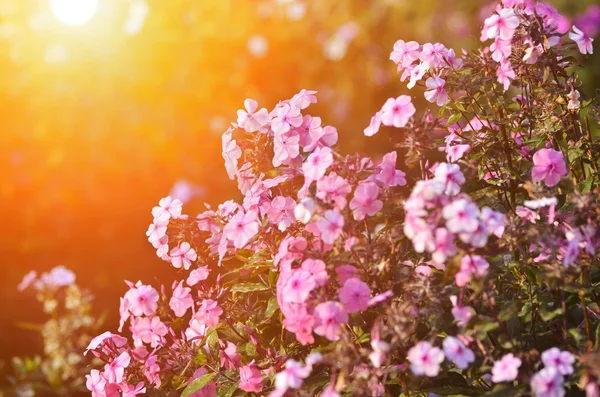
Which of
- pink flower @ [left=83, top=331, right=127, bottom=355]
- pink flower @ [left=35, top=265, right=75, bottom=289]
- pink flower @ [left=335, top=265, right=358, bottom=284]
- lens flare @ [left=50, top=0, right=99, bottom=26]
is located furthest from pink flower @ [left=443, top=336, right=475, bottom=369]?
lens flare @ [left=50, top=0, right=99, bottom=26]

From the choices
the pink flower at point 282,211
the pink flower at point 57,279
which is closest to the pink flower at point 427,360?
the pink flower at point 282,211

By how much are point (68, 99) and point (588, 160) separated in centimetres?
377

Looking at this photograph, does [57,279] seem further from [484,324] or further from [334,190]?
[484,324]

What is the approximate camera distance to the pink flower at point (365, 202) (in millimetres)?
1514

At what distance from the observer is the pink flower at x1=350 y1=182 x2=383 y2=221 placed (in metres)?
1.51

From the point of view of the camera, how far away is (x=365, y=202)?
5.01 feet

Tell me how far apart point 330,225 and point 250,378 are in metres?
0.43

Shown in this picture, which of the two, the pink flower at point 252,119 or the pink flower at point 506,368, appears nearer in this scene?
the pink flower at point 506,368

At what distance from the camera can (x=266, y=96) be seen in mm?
6484

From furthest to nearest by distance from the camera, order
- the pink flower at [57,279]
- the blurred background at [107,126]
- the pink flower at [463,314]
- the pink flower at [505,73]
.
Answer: the blurred background at [107,126] < the pink flower at [57,279] < the pink flower at [505,73] < the pink flower at [463,314]

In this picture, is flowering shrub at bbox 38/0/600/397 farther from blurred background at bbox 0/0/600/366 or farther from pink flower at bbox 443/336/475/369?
blurred background at bbox 0/0/600/366

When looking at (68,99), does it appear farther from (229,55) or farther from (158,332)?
(158,332)

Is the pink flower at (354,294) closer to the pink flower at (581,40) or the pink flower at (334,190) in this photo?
the pink flower at (334,190)

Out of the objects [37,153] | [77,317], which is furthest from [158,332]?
[37,153]
